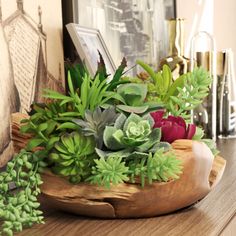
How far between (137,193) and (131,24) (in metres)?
0.83

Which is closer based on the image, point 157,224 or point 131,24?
point 157,224

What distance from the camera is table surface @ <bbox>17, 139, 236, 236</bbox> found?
0.60 metres

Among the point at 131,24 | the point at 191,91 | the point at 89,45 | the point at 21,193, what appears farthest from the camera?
the point at 131,24

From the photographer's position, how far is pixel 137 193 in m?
0.62

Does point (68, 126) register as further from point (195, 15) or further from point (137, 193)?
point (195, 15)

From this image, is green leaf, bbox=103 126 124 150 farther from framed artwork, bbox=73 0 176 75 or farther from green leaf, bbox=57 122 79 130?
framed artwork, bbox=73 0 176 75

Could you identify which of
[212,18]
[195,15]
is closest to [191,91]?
[195,15]

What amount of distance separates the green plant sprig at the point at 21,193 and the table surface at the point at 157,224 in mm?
41

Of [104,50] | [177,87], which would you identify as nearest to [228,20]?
[104,50]

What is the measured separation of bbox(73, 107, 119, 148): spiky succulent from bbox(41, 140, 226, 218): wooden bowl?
0.21 feet

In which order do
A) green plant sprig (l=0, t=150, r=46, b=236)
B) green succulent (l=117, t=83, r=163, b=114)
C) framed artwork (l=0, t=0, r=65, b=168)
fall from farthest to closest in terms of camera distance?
framed artwork (l=0, t=0, r=65, b=168) → green succulent (l=117, t=83, r=163, b=114) → green plant sprig (l=0, t=150, r=46, b=236)

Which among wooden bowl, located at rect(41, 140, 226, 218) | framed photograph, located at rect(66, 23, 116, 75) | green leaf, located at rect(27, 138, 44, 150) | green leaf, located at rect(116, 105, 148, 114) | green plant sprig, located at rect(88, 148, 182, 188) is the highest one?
framed photograph, located at rect(66, 23, 116, 75)

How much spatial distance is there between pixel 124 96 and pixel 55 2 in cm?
43

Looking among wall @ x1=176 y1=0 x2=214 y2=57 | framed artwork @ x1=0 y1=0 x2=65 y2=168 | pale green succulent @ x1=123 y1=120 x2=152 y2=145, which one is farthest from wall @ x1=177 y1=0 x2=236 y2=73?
pale green succulent @ x1=123 y1=120 x2=152 y2=145
